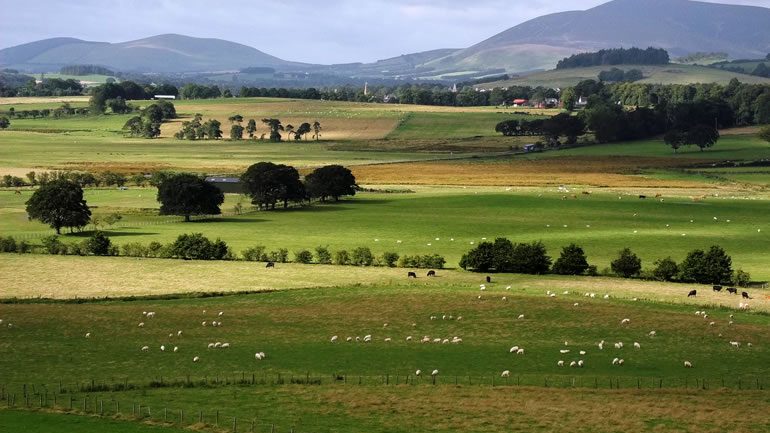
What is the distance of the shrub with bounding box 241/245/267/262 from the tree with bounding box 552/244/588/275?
65.0 ft

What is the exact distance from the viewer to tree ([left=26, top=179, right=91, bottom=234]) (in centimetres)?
8906

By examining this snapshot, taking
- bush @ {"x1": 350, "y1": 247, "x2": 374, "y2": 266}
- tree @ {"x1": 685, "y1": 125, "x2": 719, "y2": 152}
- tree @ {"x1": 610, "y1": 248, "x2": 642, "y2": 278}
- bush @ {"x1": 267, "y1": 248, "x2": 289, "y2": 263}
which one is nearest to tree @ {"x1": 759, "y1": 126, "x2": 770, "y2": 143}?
tree @ {"x1": 685, "y1": 125, "x2": 719, "y2": 152}

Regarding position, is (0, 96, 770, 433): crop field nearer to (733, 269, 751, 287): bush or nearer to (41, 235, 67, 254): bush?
(733, 269, 751, 287): bush

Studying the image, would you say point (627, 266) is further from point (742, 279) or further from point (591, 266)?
point (742, 279)

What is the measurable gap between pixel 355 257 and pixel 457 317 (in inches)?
781

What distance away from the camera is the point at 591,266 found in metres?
73.4

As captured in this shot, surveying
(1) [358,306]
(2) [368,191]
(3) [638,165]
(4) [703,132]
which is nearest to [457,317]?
(1) [358,306]

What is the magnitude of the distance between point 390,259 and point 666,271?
18235mm

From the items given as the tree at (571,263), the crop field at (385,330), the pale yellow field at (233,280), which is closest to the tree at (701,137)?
the crop field at (385,330)

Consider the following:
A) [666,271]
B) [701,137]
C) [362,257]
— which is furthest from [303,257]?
[701,137]

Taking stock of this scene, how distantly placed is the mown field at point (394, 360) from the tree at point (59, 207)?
2993 cm

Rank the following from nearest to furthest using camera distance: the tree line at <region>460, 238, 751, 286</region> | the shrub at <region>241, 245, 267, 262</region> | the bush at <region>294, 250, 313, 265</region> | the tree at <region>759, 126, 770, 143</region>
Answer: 1. the tree line at <region>460, 238, 751, 286</region>
2. the shrub at <region>241, 245, 267, 262</region>
3. the bush at <region>294, 250, 313, 265</region>
4. the tree at <region>759, 126, 770, 143</region>

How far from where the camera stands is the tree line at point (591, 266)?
69.8 metres

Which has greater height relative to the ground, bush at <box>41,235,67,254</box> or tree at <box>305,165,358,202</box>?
tree at <box>305,165,358,202</box>
